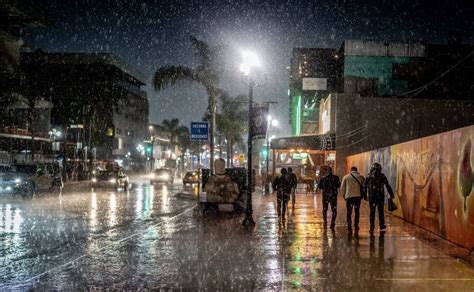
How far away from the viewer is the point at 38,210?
2173 cm

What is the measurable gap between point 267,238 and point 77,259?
489 cm

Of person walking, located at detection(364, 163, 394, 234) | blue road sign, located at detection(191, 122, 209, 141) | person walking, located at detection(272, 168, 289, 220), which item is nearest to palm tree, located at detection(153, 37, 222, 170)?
blue road sign, located at detection(191, 122, 209, 141)

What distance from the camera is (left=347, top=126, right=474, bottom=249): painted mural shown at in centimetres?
1232

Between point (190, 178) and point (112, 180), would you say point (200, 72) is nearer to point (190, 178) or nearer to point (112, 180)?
point (112, 180)

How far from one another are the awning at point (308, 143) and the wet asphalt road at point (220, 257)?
2260cm

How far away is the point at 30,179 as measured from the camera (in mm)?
29109

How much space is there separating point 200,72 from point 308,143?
14.5 m

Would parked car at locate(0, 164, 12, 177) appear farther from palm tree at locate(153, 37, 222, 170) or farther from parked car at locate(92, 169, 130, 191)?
parked car at locate(92, 169, 130, 191)

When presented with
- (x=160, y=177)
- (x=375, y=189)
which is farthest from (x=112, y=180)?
(x=375, y=189)

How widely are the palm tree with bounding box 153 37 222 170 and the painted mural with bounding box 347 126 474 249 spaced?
437 inches

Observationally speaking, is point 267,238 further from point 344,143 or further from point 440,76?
point 440,76

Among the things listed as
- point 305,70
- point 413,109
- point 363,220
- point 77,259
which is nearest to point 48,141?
point 305,70

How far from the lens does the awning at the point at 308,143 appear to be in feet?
132

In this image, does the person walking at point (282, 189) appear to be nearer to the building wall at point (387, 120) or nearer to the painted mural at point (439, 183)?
the painted mural at point (439, 183)
